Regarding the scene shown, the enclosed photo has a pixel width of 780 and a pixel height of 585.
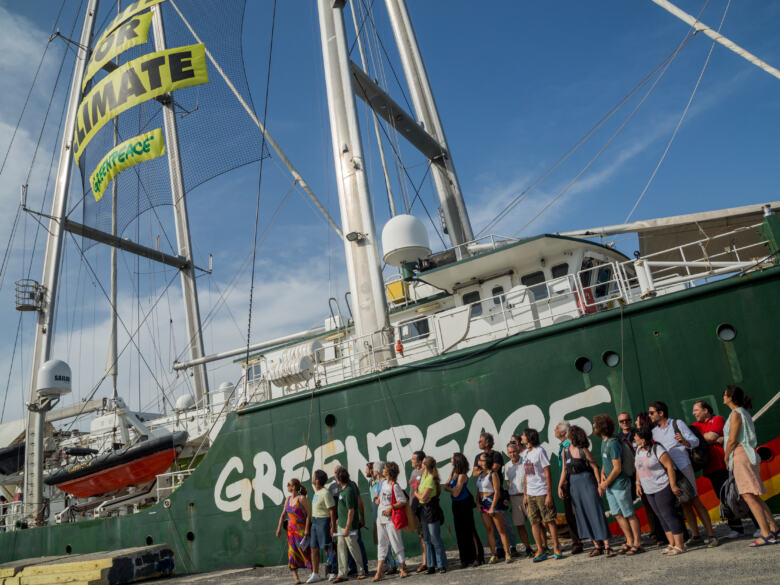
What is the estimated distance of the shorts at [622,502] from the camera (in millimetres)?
6016

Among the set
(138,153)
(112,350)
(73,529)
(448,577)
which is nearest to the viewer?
(448,577)

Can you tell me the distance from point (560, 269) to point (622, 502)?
21.0ft

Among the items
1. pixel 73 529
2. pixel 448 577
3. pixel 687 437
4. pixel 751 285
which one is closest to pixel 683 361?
pixel 751 285

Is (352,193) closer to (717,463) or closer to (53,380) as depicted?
(717,463)

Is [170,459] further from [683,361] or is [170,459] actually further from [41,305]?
[683,361]

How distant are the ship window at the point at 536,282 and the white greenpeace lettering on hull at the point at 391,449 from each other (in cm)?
355

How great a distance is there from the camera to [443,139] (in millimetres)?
17922

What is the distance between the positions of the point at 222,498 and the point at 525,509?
272 inches

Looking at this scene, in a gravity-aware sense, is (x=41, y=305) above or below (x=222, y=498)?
above

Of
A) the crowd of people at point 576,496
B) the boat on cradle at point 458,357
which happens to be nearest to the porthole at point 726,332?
the boat on cradle at point 458,357

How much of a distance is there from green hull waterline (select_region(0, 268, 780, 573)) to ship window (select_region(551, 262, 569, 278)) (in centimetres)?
319

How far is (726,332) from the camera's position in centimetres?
775

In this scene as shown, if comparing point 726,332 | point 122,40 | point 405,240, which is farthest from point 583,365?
point 122,40

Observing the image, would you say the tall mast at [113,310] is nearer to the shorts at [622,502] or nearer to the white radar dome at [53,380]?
the white radar dome at [53,380]
